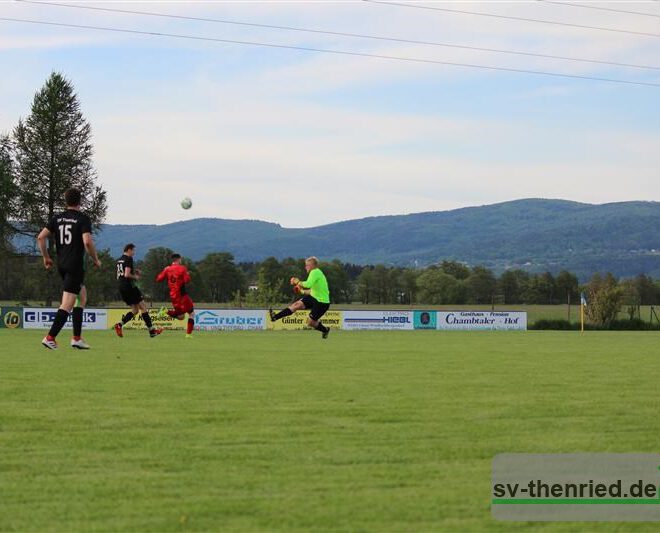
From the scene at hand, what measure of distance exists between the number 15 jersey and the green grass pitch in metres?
3.71

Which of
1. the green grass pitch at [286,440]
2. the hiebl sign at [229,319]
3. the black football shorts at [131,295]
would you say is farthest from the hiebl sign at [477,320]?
the green grass pitch at [286,440]

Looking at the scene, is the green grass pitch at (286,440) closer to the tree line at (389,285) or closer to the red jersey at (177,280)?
the red jersey at (177,280)

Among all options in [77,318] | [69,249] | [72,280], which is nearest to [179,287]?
[77,318]

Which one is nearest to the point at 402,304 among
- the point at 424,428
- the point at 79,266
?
the point at 79,266

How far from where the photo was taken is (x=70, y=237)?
1691cm

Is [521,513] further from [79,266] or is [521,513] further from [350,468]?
[79,266]

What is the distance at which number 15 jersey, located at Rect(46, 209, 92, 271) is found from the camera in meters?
16.8

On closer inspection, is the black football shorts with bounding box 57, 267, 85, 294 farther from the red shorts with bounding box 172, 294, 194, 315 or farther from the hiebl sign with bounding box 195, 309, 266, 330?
the hiebl sign with bounding box 195, 309, 266, 330

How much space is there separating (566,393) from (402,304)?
114 metres

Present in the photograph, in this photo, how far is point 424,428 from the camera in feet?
25.3

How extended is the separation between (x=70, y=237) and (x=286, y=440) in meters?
10.6

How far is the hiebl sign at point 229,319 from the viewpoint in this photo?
5091cm

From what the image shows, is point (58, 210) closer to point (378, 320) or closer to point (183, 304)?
point (378, 320)

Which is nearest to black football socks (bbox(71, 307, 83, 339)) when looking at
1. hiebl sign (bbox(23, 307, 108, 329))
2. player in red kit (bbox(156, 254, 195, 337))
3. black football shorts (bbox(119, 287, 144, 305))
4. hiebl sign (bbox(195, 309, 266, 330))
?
black football shorts (bbox(119, 287, 144, 305))
